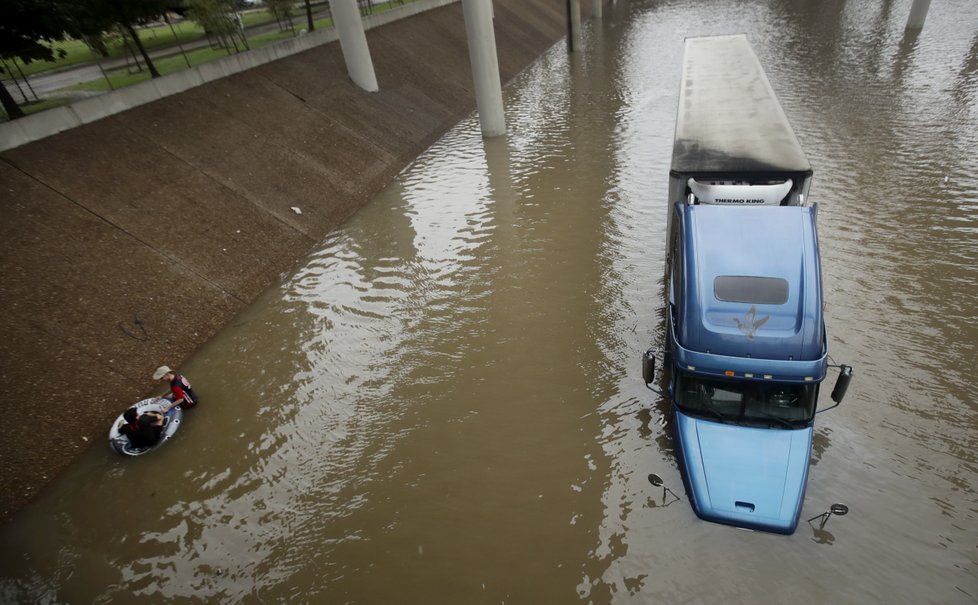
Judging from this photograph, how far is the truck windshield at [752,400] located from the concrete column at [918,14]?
120 feet

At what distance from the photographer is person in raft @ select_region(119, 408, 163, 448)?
9.00 meters

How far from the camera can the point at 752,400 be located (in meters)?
6.98

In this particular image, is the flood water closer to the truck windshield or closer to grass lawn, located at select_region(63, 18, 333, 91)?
the truck windshield

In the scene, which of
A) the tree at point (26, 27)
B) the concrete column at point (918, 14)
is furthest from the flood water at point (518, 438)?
the concrete column at point (918, 14)

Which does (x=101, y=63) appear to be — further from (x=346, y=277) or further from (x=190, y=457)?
(x=190, y=457)

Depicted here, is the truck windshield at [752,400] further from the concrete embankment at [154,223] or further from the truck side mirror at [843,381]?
the concrete embankment at [154,223]

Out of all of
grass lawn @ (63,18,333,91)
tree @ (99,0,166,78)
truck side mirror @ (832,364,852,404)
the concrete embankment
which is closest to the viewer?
truck side mirror @ (832,364,852,404)

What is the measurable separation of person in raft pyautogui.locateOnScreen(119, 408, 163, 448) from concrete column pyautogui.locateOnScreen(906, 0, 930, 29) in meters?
42.5

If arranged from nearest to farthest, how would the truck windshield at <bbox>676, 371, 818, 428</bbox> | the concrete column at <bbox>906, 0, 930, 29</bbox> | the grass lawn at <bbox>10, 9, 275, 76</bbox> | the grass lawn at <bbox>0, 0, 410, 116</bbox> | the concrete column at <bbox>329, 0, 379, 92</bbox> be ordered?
the truck windshield at <bbox>676, 371, 818, 428</bbox> → the grass lawn at <bbox>0, 0, 410, 116</bbox> → the concrete column at <bbox>329, 0, 379, 92</bbox> → the grass lawn at <bbox>10, 9, 275, 76</bbox> → the concrete column at <bbox>906, 0, 930, 29</bbox>

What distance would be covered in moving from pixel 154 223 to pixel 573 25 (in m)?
34.1

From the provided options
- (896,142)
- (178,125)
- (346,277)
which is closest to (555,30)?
(896,142)

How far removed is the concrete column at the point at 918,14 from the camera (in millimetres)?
30163

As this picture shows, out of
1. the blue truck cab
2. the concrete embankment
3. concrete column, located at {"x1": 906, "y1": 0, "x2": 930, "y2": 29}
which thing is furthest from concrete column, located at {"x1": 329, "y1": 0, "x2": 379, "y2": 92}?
concrete column, located at {"x1": 906, "y1": 0, "x2": 930, "y2": 29}

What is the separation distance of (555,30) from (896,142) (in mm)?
33437
